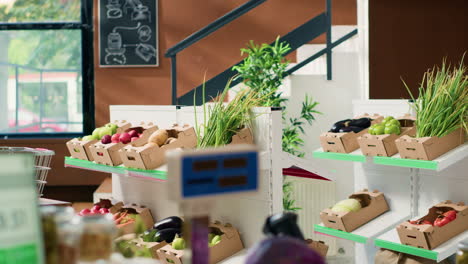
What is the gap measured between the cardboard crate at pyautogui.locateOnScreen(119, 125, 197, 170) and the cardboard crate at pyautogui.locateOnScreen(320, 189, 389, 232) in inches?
29.4

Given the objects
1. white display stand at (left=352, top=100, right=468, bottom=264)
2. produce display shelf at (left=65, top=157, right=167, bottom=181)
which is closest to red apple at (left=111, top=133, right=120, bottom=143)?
produce display shelf at (left=65, top=157, right=167, bottom=181)

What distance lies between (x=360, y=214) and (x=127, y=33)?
4.49 metres

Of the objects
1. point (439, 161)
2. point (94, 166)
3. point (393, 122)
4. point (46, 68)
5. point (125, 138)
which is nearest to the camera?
point (439, 161)

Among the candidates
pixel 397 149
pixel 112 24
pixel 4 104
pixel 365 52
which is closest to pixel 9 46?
pixel 4 104

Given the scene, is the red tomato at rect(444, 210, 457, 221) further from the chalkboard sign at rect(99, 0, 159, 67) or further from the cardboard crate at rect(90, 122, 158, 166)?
the chalkboard sign at rect(99, 0, 159, 67)

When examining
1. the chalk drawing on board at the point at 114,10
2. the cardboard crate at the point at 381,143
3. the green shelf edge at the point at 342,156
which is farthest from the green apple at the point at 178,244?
the chalk drawing on board at the point at 114,10

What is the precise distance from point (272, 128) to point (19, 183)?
2120 mm

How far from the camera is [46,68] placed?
763 cm

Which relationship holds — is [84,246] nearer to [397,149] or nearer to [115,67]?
[397,149]

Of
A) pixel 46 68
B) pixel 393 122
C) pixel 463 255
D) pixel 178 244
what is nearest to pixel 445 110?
pixel 393 122

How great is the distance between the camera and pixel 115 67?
7.41m

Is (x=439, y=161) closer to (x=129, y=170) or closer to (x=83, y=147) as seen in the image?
(x=129, y=170)

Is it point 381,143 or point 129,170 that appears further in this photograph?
point 129,170

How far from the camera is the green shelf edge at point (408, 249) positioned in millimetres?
3005
